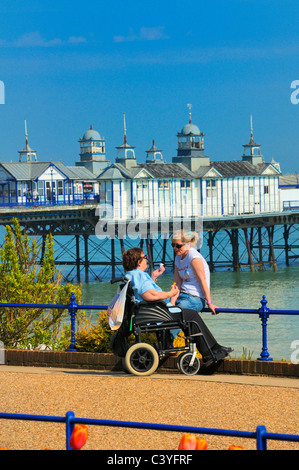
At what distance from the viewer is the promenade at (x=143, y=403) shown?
6.42 meters

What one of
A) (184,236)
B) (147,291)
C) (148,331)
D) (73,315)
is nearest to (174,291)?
(147,291)

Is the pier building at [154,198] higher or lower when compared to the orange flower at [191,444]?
higher

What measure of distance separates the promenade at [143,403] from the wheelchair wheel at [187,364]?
4.2 inches

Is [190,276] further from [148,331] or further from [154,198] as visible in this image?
[154,198]

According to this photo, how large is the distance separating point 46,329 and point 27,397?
7793 millimetres

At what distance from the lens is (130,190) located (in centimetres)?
5762

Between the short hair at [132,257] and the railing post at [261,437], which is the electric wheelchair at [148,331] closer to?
the short hair at [132,257]

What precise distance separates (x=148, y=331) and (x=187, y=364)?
1.86 feet

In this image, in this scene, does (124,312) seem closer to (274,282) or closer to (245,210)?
(274,282)

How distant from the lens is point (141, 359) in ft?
29.0

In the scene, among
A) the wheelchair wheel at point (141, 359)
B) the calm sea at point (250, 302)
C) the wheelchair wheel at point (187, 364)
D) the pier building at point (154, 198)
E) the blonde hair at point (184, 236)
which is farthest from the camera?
the pier building at point (154, 198)

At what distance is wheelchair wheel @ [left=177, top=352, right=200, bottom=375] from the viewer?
8.87 meters

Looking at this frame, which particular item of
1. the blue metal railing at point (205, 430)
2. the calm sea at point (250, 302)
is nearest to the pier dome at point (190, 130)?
the calm sea at point (250, 302)
